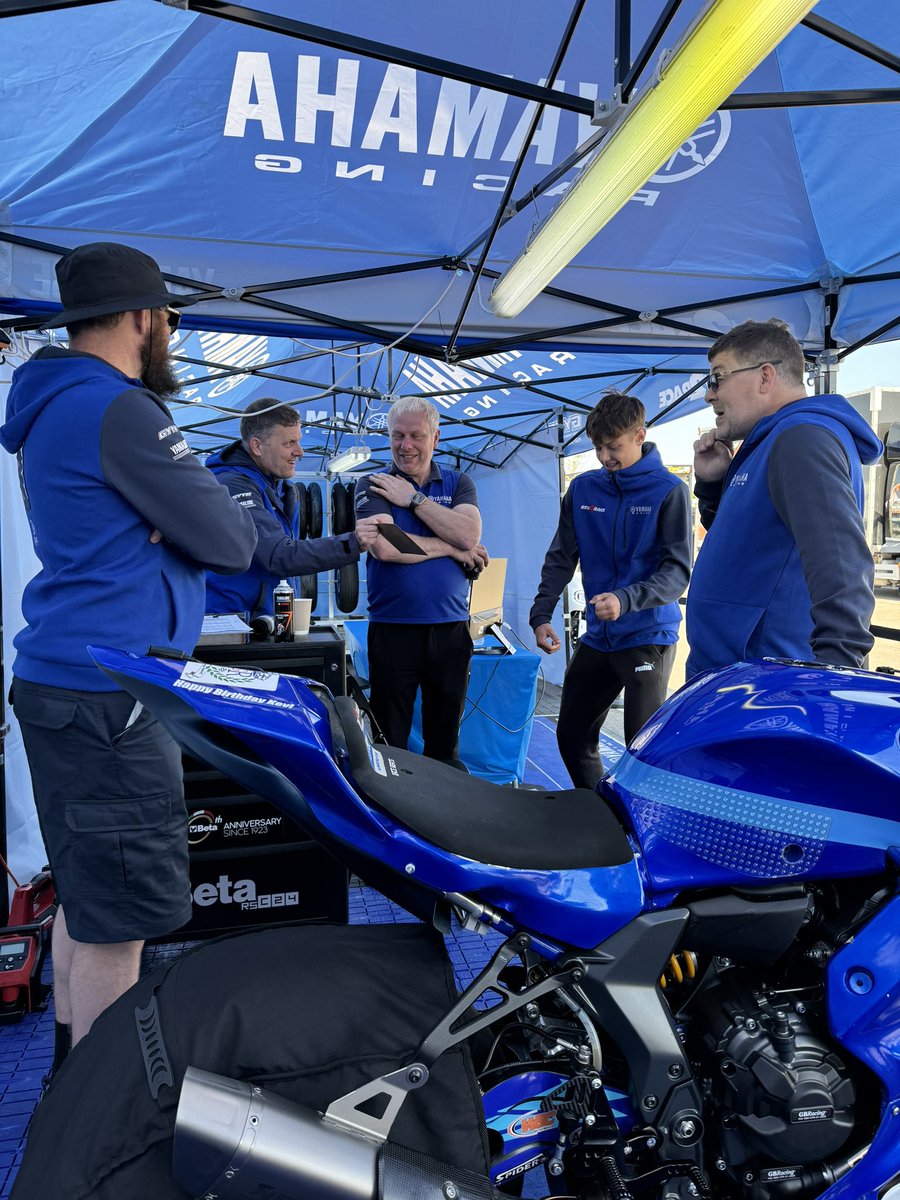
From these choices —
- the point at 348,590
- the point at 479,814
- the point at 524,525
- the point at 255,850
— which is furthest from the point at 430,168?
the point at 524,525

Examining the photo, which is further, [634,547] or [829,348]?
[829,348]

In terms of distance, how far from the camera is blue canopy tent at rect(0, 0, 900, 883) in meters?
2.49

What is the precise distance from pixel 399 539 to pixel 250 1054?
89.5 inches

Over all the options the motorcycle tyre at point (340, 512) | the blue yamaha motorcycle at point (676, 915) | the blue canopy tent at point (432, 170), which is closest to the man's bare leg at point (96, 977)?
the blue yamaha motorcycle at point (676, 915)

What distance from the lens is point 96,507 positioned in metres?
1.57

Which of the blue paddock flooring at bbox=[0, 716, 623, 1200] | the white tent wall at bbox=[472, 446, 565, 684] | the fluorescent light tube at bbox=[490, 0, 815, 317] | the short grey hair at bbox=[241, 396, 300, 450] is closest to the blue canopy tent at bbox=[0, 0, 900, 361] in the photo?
the fluorescent light tube at bbox=[490, 0, 815, 317]

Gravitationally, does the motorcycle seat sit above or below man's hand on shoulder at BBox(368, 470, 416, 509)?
below

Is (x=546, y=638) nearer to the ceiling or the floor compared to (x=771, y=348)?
nearer to the floor

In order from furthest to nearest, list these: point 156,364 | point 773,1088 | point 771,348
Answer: point 771,348 → point 156,364 → point 773,1088

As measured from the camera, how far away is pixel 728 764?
1.12 m

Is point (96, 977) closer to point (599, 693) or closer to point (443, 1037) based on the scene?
point (443, 1037)

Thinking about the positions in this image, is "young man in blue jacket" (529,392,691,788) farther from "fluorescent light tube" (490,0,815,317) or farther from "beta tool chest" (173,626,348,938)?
"beta tool chest" (173,626,348,938)

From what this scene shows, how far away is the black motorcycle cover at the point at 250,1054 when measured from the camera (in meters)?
0.86

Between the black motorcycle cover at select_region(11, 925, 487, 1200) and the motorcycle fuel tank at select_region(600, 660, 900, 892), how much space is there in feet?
1.28
